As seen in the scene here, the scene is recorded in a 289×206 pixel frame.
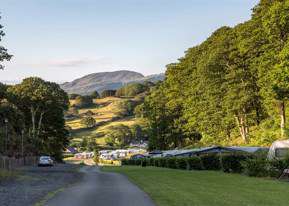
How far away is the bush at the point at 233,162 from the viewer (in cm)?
4881

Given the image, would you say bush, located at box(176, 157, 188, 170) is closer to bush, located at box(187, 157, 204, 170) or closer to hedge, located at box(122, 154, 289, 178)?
hedge, located at box(122, 154, 289, 178)

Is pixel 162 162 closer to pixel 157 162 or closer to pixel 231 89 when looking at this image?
pixel 157 162

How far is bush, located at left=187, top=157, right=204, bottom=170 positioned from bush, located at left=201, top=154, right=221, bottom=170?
0.52 m

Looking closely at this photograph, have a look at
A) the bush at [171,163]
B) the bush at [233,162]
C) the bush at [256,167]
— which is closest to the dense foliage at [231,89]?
the bush at [233,162]

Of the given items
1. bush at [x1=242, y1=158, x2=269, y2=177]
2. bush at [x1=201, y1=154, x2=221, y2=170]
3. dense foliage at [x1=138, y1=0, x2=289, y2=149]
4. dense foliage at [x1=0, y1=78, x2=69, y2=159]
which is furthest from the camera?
dense foliage at [x1=0, y1=78, x2=69, y2=159]

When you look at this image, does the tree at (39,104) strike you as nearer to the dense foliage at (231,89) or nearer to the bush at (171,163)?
the dense foliage at (231,89)

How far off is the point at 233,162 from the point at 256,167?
355 inches

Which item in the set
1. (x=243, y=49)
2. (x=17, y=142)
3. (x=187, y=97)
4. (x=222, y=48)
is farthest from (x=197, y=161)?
(x=187, y=97)

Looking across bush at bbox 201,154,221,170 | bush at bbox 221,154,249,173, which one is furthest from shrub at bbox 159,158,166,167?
bush at bbox 221,154,249,173

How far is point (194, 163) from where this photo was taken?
58.5 metres

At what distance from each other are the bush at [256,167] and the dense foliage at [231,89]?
10896mm

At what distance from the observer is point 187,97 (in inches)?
3900

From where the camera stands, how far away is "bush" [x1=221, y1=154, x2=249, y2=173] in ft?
160

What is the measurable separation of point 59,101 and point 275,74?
6149 cm
